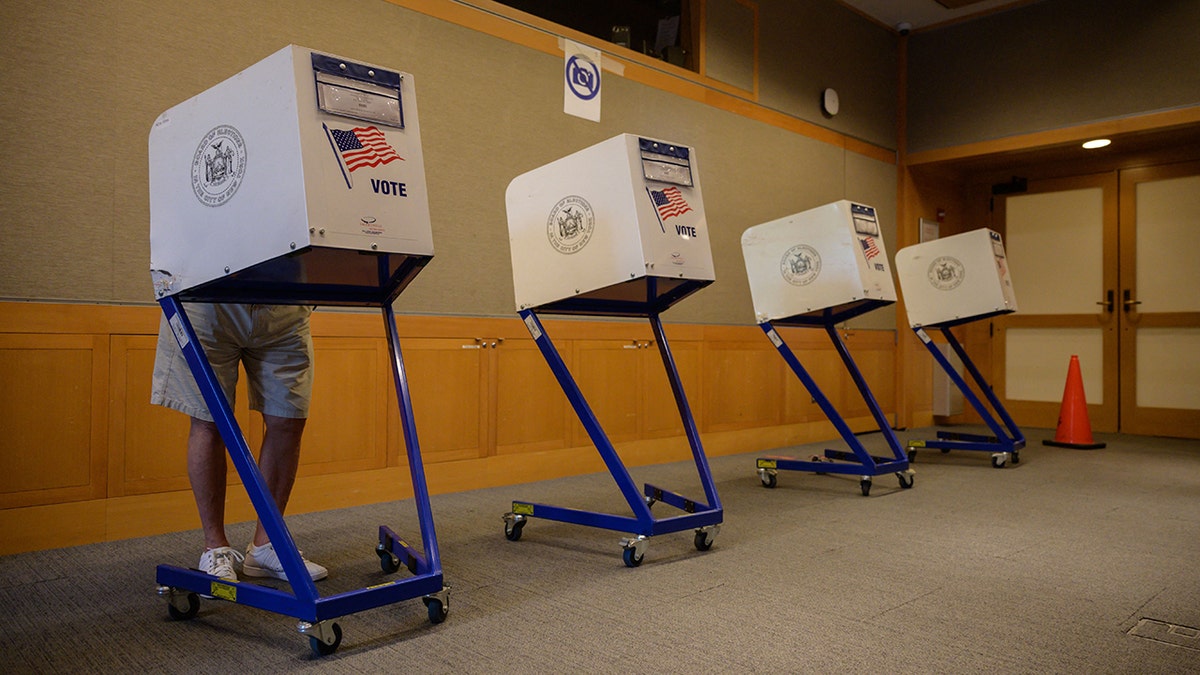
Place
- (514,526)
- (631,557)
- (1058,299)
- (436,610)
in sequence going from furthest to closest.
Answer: (1058,299), (514,526), (631,557), (436,610)

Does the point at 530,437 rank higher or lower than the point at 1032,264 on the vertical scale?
lower

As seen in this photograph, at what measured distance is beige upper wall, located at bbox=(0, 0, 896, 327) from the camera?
2637mm

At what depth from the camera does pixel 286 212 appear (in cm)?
166

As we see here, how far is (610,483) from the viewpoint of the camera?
13.0 ft

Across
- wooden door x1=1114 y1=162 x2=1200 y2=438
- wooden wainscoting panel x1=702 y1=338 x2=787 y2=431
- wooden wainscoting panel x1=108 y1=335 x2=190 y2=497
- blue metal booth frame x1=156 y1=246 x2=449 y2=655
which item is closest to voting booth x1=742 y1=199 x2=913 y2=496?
wooden wainscoting panel x1=702 y1=338 x2=787 y2=431

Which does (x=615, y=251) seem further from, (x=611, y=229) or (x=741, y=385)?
(x=741, y=385)

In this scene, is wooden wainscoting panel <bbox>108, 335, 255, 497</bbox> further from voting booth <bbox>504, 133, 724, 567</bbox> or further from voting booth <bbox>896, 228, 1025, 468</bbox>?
voting booth <bbox>896, 228, 1025, 468</bbox>

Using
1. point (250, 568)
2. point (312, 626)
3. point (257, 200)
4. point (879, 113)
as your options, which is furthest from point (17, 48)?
point (879, 113)

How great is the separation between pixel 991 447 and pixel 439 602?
3837mm

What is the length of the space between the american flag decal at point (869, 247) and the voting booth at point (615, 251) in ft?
4.17

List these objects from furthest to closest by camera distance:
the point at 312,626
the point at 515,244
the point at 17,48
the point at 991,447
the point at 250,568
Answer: the point at 991,447
the point at 515,244
the point at 17,48
the point at 250,568
the point at 312,626

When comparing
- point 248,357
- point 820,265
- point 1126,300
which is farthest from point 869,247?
point 1126,300

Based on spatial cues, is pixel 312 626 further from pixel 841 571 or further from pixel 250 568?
pixel 841 571

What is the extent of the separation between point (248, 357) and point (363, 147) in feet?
2.57
